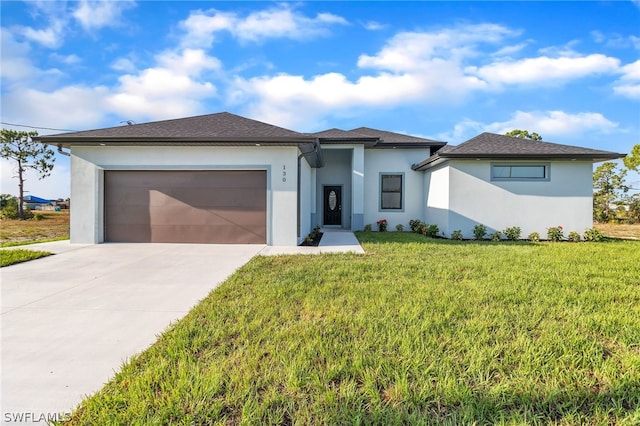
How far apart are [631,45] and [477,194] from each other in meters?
8.06

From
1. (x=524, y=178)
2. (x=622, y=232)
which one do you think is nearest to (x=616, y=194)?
(x=622, y=232)

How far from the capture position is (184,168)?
9.31 meters

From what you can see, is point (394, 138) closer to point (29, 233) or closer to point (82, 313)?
point (82, 313)

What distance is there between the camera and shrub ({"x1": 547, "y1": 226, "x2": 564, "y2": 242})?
419 inches

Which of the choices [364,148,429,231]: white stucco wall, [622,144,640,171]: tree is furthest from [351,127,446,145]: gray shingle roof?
[622,144,640,171]: tree

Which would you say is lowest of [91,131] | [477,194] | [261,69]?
[477,194]

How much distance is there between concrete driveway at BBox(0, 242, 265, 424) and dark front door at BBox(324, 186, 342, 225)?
27.6 ft

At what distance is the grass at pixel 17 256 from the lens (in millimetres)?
6545

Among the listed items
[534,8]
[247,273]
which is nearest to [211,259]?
[247,273]

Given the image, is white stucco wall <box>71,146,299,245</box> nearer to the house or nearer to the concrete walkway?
the house

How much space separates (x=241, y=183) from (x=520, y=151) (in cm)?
961

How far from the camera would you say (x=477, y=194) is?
10.9m

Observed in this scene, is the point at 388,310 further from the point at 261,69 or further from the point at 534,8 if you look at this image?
the point at 261,69

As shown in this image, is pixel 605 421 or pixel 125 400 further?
pixel 125 400
